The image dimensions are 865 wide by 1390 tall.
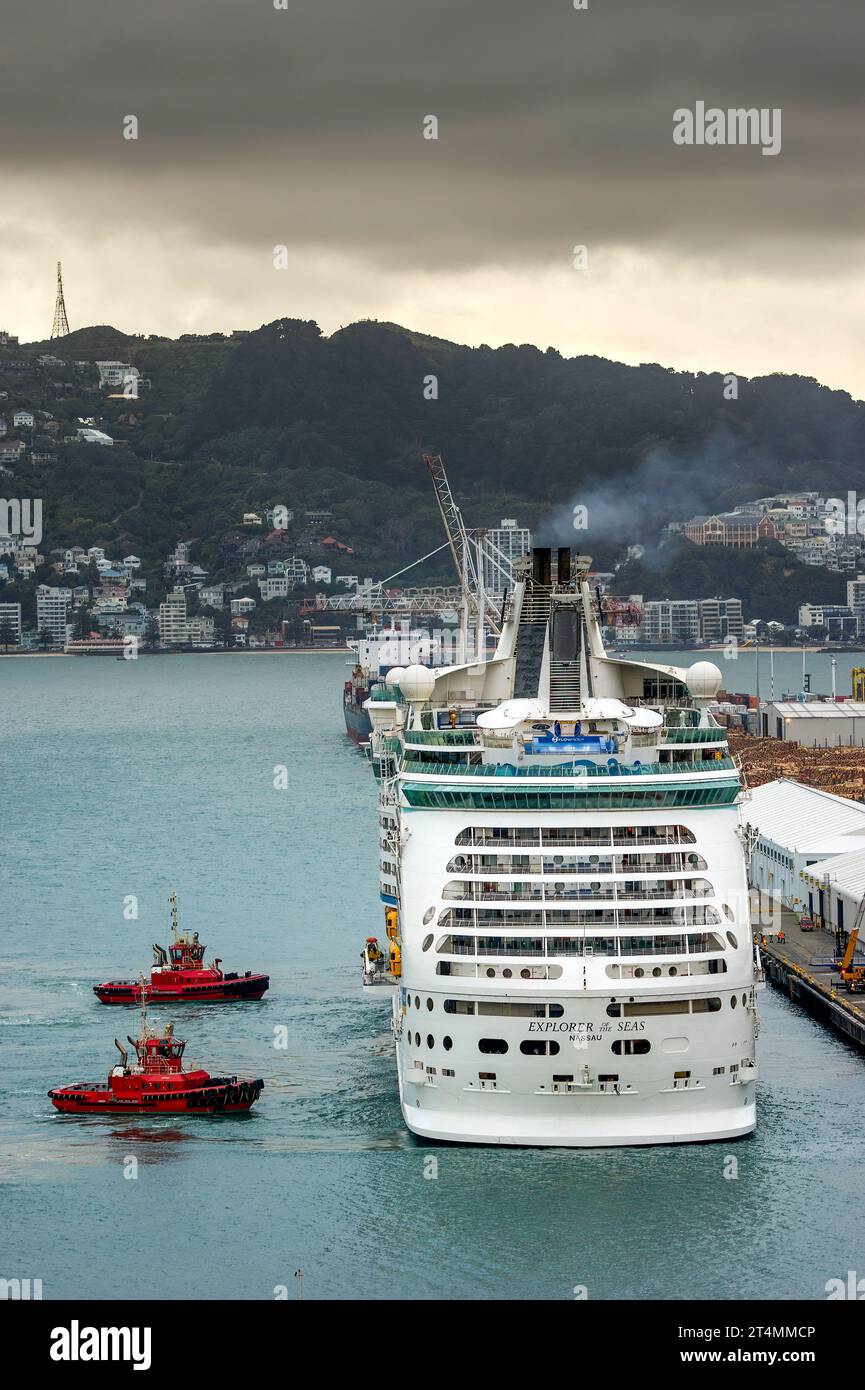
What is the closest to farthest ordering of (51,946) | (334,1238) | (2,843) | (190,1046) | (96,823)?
(334,1238) < (190,1046) < (51,946) < (2,843) < (96,823)

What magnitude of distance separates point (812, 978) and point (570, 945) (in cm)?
1581

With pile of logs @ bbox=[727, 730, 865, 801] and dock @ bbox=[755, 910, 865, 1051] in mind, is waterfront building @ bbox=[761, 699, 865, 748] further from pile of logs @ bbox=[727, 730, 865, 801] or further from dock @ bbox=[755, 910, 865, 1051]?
dock @ bbox=[755, 910, 865, 1051]

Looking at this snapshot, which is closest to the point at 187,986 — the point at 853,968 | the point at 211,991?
the point at 211,991

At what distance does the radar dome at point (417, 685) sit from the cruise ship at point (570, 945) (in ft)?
11.8

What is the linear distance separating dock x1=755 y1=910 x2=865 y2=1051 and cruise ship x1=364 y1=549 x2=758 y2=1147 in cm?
736

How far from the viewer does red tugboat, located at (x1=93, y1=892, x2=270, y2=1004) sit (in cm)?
5297

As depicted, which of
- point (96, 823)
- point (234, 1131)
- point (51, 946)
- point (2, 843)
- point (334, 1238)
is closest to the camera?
point (334, 1238)

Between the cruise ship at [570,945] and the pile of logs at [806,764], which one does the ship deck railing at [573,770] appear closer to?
the cruise ship at [570,945]

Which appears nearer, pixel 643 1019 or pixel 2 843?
pixel 643 1019

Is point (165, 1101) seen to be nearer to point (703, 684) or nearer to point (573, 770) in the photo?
point (573, 770)
